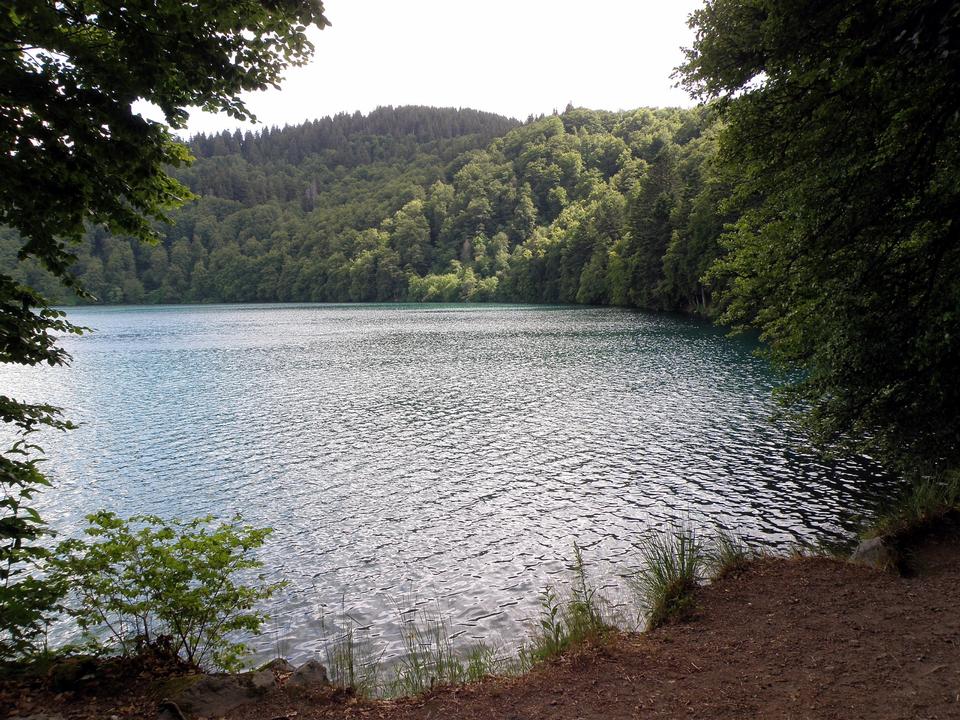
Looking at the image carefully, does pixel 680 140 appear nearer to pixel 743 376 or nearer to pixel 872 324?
pixel 743 376

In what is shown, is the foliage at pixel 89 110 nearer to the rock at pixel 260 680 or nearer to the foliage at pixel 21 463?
the foliage at pixel 21 463

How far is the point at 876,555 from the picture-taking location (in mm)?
10047

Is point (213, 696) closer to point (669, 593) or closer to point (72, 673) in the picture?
point (72, 673)

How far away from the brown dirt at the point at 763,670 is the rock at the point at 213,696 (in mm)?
226

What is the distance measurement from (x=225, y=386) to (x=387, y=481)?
24.5m

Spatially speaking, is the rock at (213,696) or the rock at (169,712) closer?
the rock at (169,712)

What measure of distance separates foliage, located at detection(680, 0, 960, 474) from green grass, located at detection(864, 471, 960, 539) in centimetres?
130

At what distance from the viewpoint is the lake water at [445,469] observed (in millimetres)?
13570

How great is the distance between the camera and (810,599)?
29.6 ft

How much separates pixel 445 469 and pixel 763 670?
49.8ft

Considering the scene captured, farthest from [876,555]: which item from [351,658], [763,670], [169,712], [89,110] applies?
[89,110]

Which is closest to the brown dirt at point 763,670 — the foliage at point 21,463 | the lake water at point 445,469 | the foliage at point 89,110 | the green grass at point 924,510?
the foliage at point 21,463

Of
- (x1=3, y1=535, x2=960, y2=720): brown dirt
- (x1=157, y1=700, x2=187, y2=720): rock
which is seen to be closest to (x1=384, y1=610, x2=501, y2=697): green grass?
(x1=3, y1=535, x2=960, y2=720): brown dirt

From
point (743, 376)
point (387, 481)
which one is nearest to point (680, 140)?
point (743, 376)
